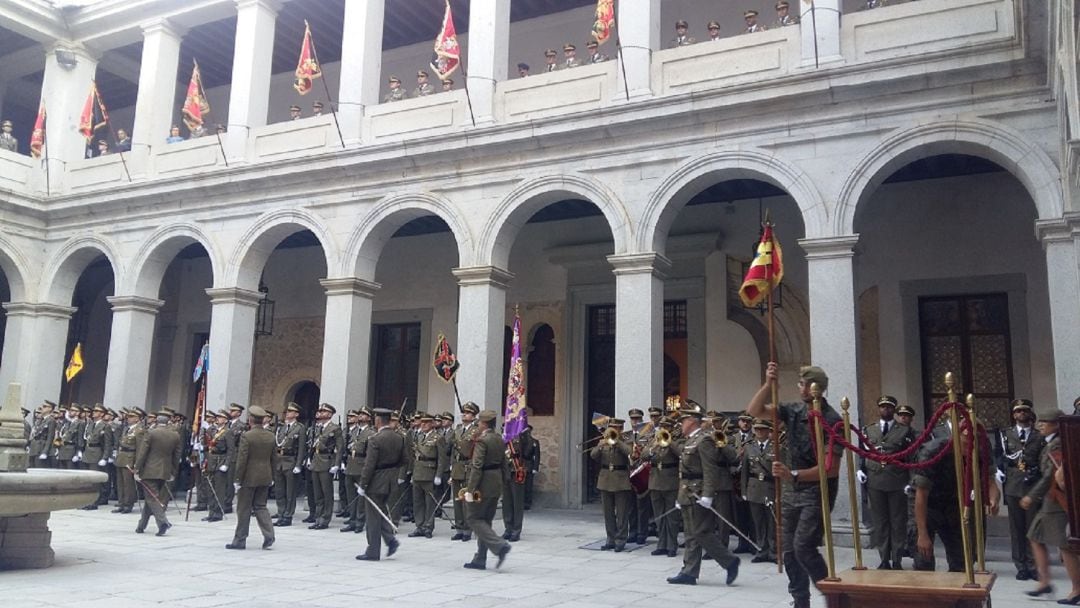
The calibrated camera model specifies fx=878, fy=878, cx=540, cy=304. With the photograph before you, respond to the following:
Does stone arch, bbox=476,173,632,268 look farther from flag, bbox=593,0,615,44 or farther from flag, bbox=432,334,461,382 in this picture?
flag, bbox=593,0,615,44

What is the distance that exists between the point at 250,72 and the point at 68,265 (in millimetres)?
6460

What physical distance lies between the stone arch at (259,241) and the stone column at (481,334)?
3.59 meters

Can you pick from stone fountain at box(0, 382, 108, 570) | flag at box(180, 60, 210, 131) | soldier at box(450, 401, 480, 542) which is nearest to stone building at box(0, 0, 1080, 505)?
flag at box(180, 60, 210, 131)

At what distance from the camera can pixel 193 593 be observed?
7.79m

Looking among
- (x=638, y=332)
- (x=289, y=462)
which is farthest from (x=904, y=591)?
(x=289, y=462)

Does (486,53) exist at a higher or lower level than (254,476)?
higher

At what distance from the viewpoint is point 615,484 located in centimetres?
1148

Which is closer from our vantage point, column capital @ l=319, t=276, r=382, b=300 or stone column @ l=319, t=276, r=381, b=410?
stone column @ l=319, t=276, r=381, b=410

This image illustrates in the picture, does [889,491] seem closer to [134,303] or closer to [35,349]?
[134,303]

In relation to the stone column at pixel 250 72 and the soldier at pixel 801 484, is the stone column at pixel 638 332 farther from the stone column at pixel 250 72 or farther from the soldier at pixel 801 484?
the stone column at pixel 250 72

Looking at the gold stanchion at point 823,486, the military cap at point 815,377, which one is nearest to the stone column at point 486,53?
the military cap at point 815,377

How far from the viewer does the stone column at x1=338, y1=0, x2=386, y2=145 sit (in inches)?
642

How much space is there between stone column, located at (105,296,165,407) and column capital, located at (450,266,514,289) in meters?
7.83

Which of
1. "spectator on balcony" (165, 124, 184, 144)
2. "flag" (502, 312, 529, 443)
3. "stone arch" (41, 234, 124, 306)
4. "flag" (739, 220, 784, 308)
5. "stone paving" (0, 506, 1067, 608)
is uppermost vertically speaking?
"spectator on balcony" (165, 124, 184, 144)
